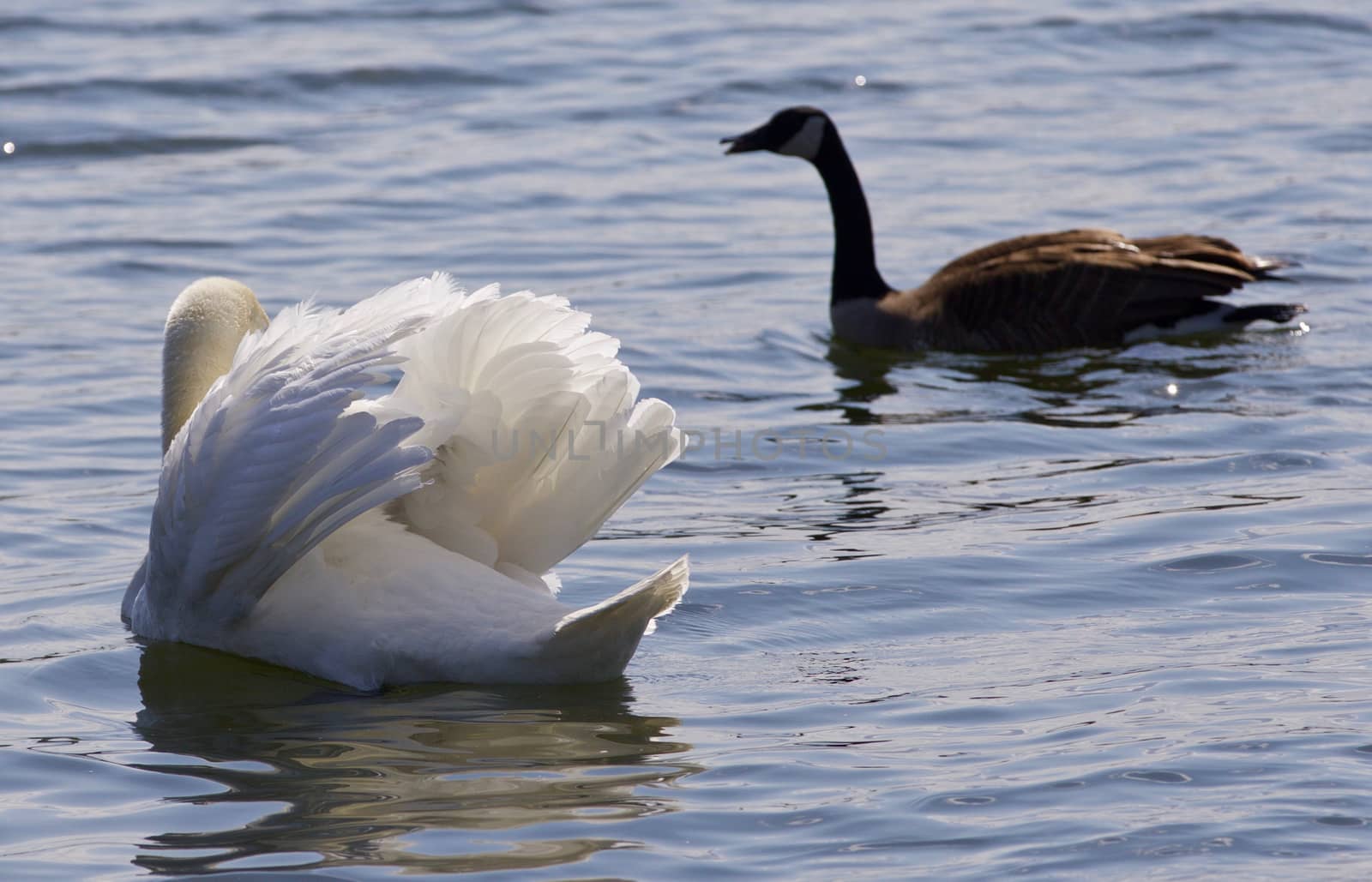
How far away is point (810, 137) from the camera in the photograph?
11.3 meters

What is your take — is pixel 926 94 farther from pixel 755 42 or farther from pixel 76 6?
pixel 76 6

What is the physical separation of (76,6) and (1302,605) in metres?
15.1

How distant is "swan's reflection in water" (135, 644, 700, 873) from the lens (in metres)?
4.18

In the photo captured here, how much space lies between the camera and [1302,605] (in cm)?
586

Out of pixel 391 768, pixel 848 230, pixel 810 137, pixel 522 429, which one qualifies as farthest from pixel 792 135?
pixel 391 768

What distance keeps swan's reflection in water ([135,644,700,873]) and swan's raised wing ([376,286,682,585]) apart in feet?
1.62

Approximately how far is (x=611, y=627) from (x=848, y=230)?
6.23 metres

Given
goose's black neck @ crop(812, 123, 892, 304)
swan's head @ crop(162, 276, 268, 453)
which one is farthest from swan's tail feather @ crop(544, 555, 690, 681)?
goose's black neck @ crop(812, 123, 892, 304)

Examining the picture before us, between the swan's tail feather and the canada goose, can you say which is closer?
the swan's tail feather

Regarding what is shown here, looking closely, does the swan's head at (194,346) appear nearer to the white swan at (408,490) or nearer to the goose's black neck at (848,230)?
the white swan at (408,490)

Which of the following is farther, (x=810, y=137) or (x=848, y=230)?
(x=810, y=137)

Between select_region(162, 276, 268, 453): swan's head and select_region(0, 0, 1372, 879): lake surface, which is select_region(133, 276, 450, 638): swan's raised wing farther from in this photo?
select_region(162, 276, 268, 453): swan's head

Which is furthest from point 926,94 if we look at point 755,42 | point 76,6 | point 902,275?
point 76,6

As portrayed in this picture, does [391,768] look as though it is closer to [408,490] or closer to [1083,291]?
[408,490]
